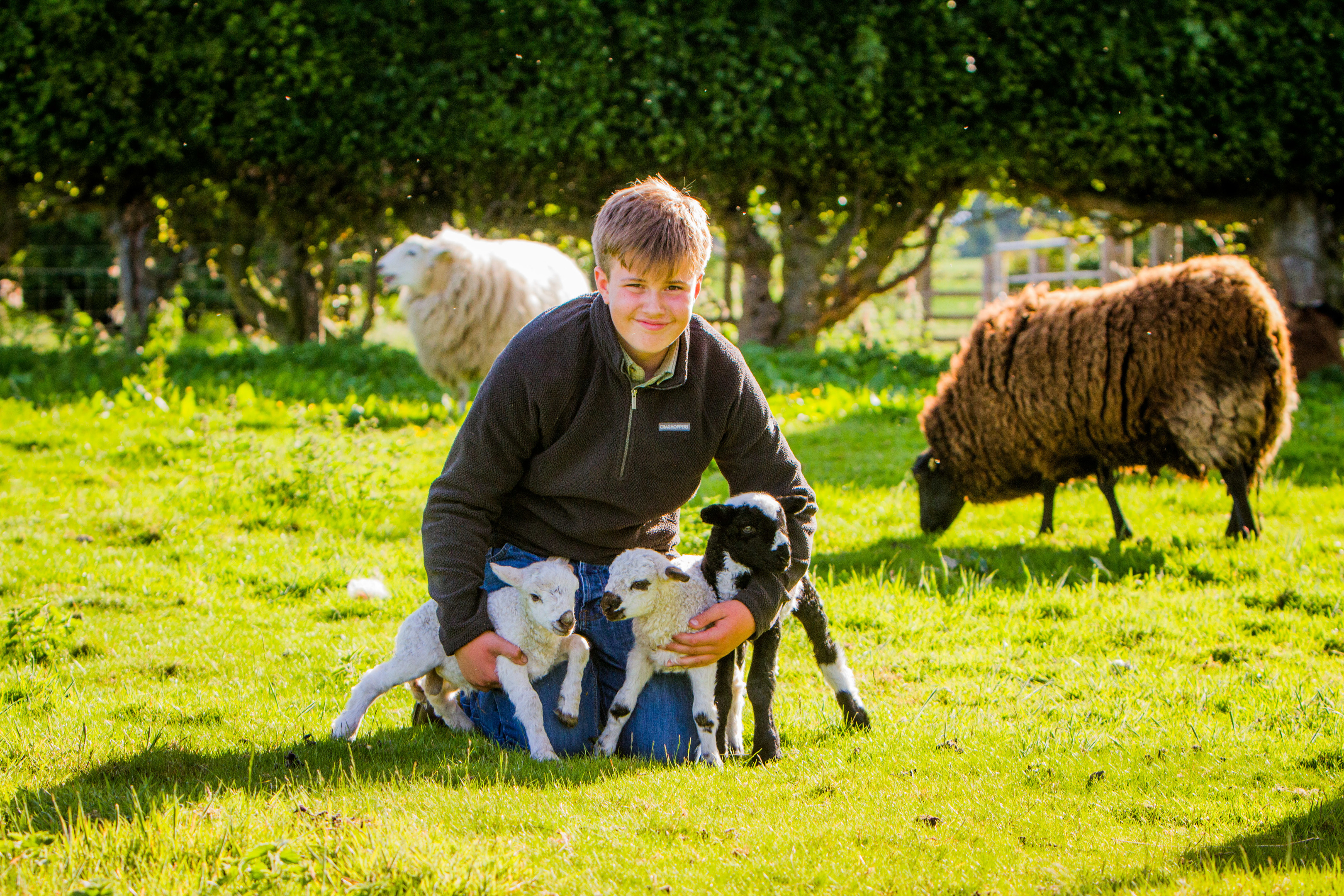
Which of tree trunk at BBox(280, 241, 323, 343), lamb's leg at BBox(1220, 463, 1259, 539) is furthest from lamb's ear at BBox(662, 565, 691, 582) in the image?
tree trunk at BBox(280, 241, 323, 343)

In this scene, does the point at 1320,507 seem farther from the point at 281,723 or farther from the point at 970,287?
the point at 970,287

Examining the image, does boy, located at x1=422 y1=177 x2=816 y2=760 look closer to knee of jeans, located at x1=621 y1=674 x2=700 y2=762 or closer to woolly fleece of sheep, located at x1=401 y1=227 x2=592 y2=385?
knee of jeans, located at x1=621 y1=674 x2=700 y2=762

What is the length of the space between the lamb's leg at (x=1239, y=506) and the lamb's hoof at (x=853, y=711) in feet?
10.7

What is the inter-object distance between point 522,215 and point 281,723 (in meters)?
9.91

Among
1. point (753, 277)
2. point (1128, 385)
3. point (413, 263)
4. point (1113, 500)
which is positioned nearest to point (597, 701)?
point (1113, 500)

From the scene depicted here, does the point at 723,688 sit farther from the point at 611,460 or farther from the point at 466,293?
the point at 466,293

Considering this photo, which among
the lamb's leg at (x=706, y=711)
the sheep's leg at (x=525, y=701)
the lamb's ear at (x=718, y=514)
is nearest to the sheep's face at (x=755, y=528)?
the lamb's ear at (x=718, y=514)

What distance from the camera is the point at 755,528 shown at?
3.08 metres

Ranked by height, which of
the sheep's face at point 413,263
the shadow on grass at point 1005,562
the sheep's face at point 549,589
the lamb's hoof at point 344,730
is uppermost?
the sheep's face at point 413,263

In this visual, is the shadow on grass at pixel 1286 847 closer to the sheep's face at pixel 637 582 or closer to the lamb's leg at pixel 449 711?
the sheep's face at pixel 637 582

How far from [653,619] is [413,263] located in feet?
21.1

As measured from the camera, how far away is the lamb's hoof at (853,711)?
139 inches

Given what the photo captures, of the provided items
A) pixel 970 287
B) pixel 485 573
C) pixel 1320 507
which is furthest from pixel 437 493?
pixel 970 287

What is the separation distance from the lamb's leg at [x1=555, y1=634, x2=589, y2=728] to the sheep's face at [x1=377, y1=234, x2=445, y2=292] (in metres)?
6.20
